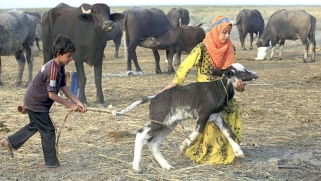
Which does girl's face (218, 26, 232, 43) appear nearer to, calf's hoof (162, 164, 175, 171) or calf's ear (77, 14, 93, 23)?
calf's hoof (162, 164, 175, 171)

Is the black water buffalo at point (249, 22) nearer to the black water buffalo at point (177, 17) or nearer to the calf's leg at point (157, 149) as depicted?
the black water buffalo at point (177, 17)

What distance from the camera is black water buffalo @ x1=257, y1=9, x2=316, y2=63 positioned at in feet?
67.2

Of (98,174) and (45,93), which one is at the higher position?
(45,93)

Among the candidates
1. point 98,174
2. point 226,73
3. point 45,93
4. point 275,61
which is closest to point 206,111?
point 226,73

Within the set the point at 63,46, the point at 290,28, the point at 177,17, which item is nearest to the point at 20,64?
the point at 63,46

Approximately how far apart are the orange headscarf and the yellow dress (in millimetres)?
61

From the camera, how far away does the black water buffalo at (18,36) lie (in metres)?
13.0

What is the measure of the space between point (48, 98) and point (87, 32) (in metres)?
4.69

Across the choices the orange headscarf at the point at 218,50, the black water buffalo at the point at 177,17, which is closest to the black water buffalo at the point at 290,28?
the black water buffalo at the point at 177,17

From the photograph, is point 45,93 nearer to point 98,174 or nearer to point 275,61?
point 98,174

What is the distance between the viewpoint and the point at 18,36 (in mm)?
13227

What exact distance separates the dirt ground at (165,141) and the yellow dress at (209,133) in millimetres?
128

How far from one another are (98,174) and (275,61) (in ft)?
48.7

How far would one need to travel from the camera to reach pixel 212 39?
250 inches
